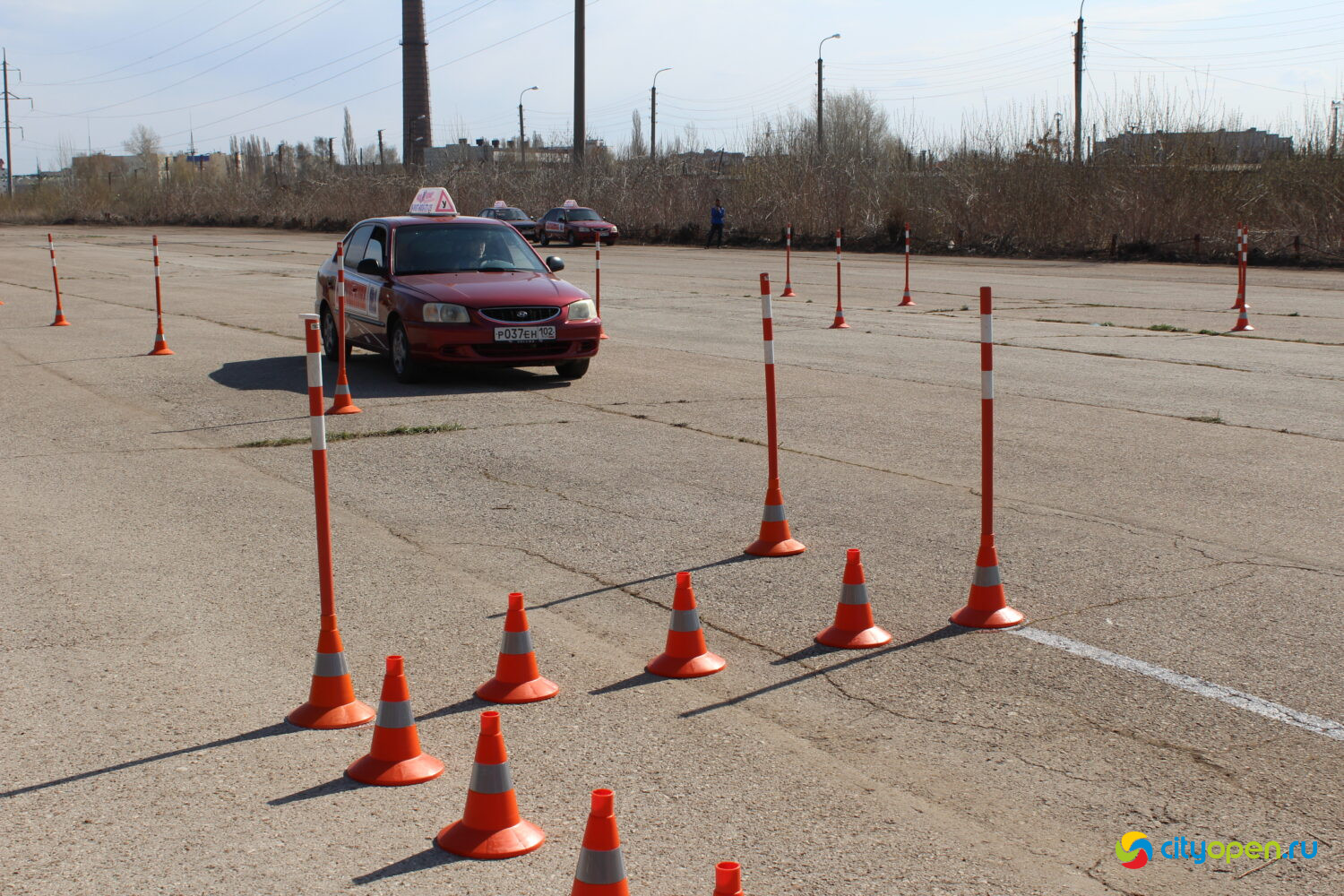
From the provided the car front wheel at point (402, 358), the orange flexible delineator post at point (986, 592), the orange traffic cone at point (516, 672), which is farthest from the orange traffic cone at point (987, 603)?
the car front wheel at point (402, 358)

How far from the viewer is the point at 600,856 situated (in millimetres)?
2992

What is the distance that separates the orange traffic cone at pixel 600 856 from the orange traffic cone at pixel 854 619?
7.77ft

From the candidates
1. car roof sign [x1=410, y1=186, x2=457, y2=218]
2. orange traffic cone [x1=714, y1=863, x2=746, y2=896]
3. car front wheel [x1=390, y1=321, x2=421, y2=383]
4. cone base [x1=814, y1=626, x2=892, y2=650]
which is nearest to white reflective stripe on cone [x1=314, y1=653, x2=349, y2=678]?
cone base [x1=814, y1=626, x2=892, y2=650]

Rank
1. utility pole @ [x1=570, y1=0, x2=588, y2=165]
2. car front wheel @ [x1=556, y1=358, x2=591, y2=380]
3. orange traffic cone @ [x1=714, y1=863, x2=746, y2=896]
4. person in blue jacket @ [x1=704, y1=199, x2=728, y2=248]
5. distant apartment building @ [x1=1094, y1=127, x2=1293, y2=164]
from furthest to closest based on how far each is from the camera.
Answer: utility pole @ [x1=570, y1=0, x2=588, y2=165]
person in blue jacket @ [x1=704, y1=199, x2=728, y2=248]
distant apartment building @ [x1=1094, y1=127, x2=1293, y2=164]
car front wheel @ [x1=556, y1=358, x2=591, y2=380]
orange traffic cone @ [x1=714, y1=863, x2=746, y2=896]

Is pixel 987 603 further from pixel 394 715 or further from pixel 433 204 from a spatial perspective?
pixel 433 204

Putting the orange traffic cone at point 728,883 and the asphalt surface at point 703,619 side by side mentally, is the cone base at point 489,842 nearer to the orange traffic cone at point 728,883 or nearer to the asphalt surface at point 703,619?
the asphalt surface at point 703,619

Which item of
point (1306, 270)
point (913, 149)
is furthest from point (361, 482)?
point (913, 149)

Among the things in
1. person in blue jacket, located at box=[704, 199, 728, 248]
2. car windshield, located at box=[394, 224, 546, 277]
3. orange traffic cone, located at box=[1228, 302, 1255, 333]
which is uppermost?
person in blue jacket, located at box=[704, 199, 728, 248]

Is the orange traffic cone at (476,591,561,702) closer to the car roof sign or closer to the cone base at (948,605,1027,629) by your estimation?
the cone base at (948,605,1027,629)

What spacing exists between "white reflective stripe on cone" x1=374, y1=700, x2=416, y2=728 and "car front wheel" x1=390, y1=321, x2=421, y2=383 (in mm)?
9127

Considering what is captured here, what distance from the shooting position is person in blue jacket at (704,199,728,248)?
46656 mm

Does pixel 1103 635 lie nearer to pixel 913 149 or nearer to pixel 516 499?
pixel 516 499

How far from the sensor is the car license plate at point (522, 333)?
41.5 feet

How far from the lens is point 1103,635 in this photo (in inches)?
209
